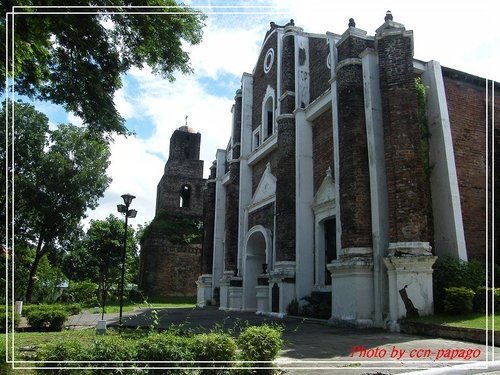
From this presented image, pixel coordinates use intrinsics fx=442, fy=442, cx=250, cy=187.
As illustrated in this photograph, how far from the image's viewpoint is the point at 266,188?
19.1 m

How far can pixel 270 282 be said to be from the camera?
15.4 metres

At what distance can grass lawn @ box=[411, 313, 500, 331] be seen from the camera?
7.99m

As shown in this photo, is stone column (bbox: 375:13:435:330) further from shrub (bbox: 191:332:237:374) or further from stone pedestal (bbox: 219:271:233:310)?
stone pedestal (bbox: 219:271:233:310)

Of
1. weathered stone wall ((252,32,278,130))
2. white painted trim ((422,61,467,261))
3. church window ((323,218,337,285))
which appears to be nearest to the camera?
white painted trim ((422,61,467,261))

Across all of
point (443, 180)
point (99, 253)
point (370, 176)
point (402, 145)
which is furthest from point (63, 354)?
point (99, 253)

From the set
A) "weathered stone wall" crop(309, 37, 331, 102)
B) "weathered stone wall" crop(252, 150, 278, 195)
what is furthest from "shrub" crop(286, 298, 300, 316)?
"weathered stone wall" crop(309, 37, 331, 102)

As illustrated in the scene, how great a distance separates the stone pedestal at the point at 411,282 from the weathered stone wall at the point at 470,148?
116 inches

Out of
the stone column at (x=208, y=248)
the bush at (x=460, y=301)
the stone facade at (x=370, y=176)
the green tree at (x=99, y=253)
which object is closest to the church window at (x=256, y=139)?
the stone facade at (x=370, y=176)

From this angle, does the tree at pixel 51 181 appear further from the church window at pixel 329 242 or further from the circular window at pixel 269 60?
the church window at pixel 329 242

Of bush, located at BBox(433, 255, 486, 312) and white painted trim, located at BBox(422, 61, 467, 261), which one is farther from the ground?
white painted trim, located at BBox(422, 61, 467, 261)

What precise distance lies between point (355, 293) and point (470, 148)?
19.1 ft

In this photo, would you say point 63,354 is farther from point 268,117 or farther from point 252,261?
point 268,117

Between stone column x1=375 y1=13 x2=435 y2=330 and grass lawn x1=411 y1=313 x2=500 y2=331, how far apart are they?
0.44m

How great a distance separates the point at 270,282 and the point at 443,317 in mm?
7020
